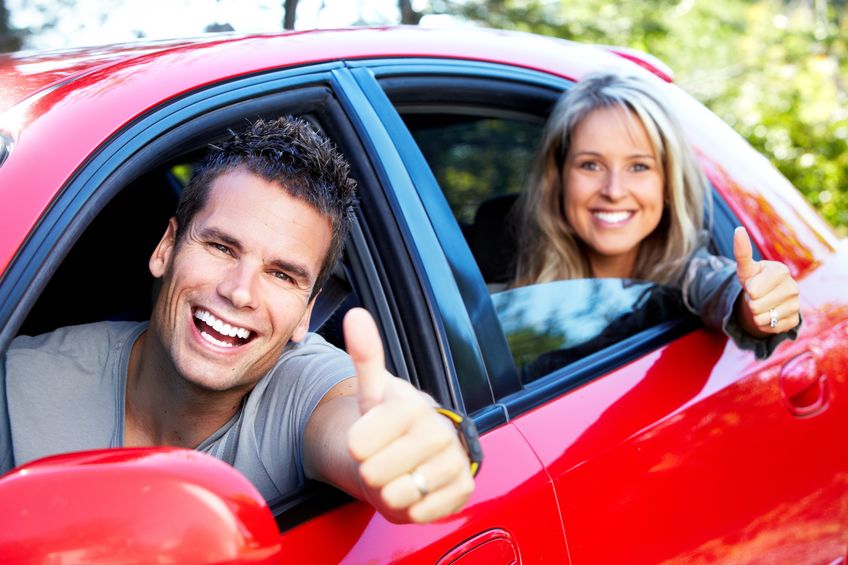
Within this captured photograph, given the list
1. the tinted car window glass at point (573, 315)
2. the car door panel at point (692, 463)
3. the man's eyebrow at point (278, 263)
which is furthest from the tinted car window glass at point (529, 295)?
the man's eyebrow at point (278, 263)

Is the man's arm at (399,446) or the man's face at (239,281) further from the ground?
the man's face at (239,281)

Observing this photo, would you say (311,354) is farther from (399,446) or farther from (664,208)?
(664,208)

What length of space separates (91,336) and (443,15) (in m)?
7.50

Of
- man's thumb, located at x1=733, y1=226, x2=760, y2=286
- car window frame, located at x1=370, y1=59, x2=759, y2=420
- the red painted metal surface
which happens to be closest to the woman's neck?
car window frame, located at x1=370, y1=59, x2=759, y2=420

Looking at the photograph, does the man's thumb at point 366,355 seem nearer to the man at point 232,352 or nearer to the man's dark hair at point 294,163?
the man at point 232,352

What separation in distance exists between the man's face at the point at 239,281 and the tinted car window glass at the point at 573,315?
1.56 feet

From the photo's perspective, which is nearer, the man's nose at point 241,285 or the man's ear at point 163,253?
the man's nose at point 241,285

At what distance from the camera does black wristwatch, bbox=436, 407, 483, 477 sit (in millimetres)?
1252

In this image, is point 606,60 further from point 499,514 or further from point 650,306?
point 499,514

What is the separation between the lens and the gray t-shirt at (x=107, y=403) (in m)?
1.57

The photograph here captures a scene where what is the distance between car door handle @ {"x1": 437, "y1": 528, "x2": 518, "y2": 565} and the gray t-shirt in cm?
29

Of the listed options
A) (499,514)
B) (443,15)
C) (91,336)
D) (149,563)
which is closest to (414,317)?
(499,514)

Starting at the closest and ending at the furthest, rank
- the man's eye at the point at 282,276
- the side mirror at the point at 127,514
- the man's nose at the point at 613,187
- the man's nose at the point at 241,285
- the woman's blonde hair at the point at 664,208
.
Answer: the side mirror at the point at 127,514 → the man's nose at the point at 241,285 → the man's eye at the point at 282,276 → the woman's blonde hair at the point at 664,208 → the man's nose at the point at 613,187

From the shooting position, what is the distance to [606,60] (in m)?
2.60
